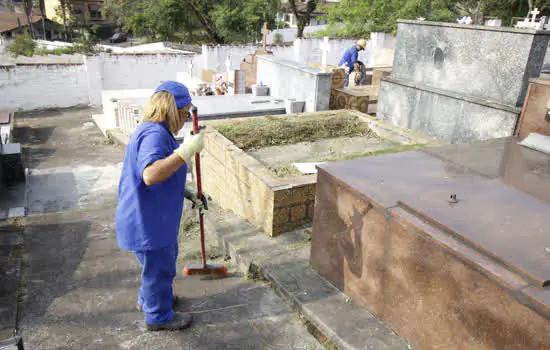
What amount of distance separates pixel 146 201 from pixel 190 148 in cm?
48

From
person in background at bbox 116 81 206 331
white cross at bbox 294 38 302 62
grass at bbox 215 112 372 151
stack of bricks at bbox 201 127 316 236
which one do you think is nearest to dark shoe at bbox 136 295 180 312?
person in background at bbox 116 81 206 331

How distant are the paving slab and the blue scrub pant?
0.82 m

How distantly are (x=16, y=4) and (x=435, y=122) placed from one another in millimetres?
58831

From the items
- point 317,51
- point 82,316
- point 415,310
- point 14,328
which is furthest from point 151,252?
point 317,51

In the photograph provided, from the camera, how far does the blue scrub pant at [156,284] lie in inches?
116

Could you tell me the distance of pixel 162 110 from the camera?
2.87 m

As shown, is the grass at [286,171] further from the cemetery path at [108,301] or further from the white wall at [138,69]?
the white wall at [138,69]

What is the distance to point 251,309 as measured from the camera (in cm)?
321

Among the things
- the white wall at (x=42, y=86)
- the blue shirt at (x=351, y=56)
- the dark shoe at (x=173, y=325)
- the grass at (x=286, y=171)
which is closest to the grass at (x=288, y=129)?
the grass at (x=286, y=171)

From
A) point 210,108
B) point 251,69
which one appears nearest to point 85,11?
point 251,69

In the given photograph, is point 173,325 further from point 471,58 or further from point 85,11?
point 85,11

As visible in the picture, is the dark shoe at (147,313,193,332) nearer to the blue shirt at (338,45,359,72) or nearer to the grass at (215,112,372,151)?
the grass at (215,112,372,151)

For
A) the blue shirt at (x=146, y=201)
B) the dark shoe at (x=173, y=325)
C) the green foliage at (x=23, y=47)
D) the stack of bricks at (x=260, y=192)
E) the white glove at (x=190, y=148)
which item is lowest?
the green foliage at (x=23, y=47)

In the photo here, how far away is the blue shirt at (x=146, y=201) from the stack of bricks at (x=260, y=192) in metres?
1.11
